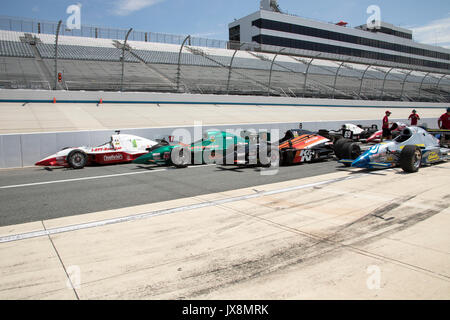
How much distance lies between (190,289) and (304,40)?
5464 cm

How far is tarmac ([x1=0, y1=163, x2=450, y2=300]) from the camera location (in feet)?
10.8

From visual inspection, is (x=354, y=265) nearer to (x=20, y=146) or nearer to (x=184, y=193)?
(x=184, y=193)

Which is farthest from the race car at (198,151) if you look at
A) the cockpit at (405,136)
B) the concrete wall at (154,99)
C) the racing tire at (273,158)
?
the concrete wall at (154,99)

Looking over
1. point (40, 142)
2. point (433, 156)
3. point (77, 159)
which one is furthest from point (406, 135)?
point (40, 142)

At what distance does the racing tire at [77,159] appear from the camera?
1053 cm

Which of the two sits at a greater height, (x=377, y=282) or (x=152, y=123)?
(x=152, y=123)

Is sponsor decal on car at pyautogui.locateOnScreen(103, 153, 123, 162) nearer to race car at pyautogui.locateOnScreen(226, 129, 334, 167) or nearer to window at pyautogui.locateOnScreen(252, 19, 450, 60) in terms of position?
race car at pyautogui.locateOnScreen(226, 129, 334, 167)

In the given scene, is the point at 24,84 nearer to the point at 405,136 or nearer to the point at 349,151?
the point at 349,151

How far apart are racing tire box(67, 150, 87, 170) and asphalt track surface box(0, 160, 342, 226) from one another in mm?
243

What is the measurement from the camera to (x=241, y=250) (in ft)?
14.0

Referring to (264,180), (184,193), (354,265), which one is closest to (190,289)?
(354,265)

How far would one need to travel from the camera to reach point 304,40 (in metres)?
52.6

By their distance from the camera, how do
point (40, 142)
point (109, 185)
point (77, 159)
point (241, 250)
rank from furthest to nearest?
point (40, 142), point (77, 159), point (109, 185), point (241, 250)

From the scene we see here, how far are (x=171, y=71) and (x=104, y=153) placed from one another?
67.7 feet
